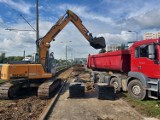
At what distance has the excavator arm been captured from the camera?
17.4 m

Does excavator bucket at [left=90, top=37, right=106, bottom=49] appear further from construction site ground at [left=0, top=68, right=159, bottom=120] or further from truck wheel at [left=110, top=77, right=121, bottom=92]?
construction site ground at [left=0, top=68, right=159, bottom=120]

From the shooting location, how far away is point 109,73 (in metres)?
18.5

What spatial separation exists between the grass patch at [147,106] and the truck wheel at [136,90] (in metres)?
0.28

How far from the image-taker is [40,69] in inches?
636

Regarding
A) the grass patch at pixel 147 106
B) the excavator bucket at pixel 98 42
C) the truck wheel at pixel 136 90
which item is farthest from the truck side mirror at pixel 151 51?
the excavator bucket at pixel 98 42

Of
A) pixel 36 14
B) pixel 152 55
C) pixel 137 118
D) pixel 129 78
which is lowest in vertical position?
pixel 137 118

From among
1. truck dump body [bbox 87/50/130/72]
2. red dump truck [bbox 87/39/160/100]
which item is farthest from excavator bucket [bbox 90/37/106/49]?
red dump truck [bbox 87/39/160/100]

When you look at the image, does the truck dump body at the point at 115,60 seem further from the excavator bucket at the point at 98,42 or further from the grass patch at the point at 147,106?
the grass patch at the point at 147,106

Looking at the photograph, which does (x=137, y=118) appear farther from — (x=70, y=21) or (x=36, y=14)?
(x=36, y=14)

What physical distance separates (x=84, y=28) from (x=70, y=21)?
1308mm

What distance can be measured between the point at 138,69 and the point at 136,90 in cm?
110

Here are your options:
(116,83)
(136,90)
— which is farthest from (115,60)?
(136,90)

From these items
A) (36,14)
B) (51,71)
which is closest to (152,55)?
(51,71)

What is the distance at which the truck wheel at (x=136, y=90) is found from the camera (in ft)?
43.7
